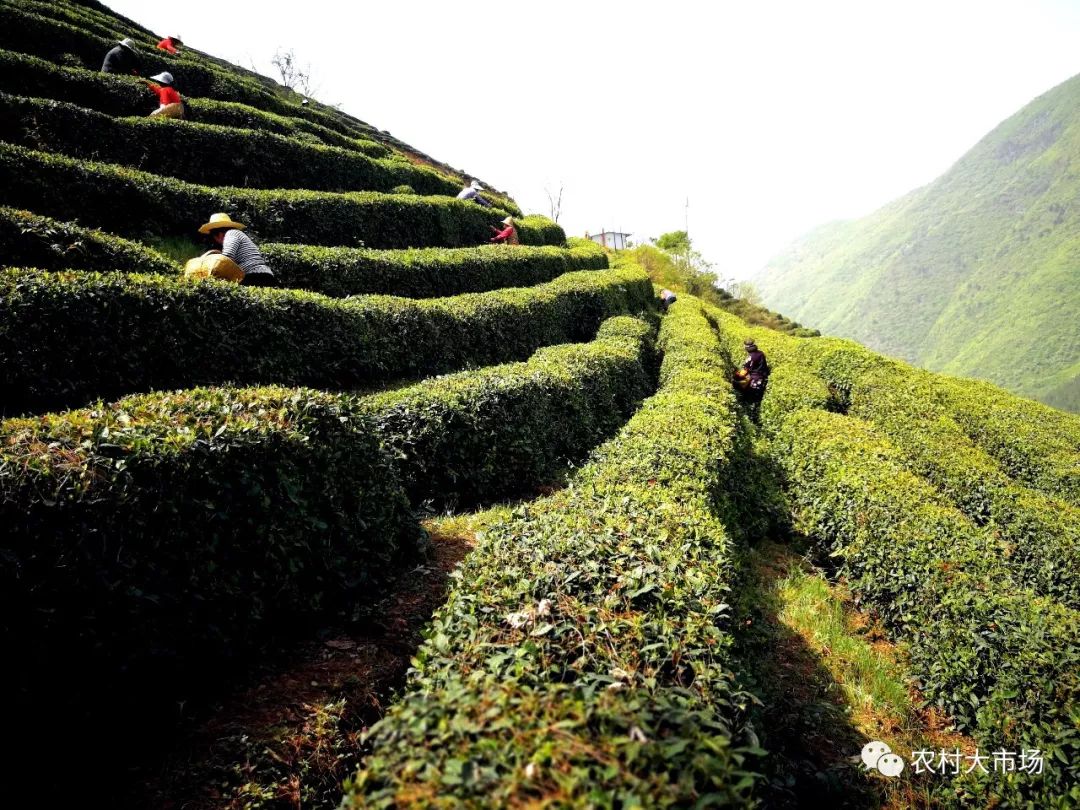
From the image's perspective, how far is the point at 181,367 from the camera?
6.84 metres

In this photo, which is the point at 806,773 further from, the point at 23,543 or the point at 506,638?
the point at 23,543

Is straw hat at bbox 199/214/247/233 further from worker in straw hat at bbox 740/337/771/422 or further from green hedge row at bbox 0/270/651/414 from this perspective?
worker in straw hat at bbox 740/337/771/422

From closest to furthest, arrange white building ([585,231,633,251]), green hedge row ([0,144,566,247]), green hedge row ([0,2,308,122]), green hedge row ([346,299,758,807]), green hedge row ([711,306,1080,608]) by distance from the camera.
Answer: green hedge row ([346,299,758,807]), green hedge row ([711,306,1080,608]), green hedge row ([0,144,566,247]), green hedge row ([0,2,308,122]), white building ([585,231,633,251])

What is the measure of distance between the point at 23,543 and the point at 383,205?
14.2 metres

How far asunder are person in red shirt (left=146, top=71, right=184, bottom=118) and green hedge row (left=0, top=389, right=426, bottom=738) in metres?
13.7

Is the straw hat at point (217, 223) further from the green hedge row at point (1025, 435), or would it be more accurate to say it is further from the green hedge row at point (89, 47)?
the green hedge row at point (1025, 435)

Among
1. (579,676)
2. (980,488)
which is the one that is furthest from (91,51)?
(980,488)

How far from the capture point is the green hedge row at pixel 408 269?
10828mm

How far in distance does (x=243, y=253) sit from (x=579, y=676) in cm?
988

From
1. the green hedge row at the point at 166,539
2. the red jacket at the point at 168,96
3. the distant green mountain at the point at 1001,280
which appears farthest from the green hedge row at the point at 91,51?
the distant green mountain at the point at 1001,280

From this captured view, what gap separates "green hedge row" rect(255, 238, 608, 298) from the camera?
10828 millimetres

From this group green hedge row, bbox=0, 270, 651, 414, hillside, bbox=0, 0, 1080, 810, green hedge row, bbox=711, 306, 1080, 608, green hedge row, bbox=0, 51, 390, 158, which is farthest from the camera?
green hedge row, bbox=0, 51, 390, 158

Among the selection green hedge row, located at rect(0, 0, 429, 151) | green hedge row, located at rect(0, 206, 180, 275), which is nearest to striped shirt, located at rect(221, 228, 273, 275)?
green hedge row, located at rect(0, 206, 180, 275)

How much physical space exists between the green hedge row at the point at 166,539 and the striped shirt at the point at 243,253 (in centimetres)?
560
